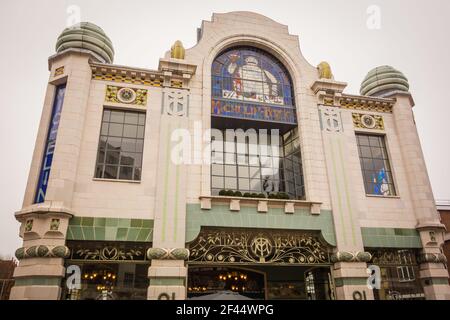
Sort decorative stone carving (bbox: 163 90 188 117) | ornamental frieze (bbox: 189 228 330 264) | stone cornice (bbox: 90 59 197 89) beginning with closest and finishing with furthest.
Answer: ornamental frieze (bbox: 189 228 330 264) → decorative stone carving (bbox: 163 90 188 117) → stone cornice (bbox: 90 59 197 89)

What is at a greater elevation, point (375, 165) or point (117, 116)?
point (117, 116)

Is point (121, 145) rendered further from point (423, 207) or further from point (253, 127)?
point (423, 207)

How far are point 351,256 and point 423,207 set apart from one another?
4881mm

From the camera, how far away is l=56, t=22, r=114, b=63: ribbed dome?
15.0m

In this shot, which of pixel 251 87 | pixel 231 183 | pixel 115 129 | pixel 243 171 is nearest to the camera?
pixel 115 129

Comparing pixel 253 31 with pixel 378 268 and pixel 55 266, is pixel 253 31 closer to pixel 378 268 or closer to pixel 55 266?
A: pixel 378 268

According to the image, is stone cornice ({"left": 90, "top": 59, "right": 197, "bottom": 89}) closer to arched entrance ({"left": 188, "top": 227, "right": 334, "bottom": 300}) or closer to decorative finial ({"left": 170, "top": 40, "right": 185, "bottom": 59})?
decorative finial ({"left": 170, "top": 40, "right": 185, "bottom": 59})

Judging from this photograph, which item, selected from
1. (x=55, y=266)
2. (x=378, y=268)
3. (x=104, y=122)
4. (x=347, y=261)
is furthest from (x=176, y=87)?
(x=378, y=268)

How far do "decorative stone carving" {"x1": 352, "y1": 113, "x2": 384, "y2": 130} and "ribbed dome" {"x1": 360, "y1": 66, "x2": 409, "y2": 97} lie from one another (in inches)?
72.8

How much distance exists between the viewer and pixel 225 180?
15.7 m

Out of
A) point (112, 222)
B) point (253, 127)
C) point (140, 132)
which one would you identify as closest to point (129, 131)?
point (140, 132)

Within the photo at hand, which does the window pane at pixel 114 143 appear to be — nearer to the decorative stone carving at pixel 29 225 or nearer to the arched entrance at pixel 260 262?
the decorative stone carving at pixel 29 225

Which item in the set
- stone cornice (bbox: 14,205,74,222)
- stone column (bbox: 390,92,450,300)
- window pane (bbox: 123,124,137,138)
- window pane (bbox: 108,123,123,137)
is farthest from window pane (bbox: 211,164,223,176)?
stone column (bbox: 390,92,450,300)
